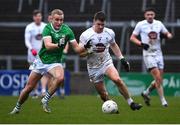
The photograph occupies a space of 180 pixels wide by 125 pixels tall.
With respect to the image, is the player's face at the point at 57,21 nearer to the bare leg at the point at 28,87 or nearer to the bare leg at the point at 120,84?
the bare leg at the point at 28,87

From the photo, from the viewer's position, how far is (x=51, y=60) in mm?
17031

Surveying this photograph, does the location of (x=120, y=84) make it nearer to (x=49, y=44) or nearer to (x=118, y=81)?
(x=118, y=81)

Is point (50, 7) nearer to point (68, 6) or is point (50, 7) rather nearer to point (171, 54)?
point (68, 6)

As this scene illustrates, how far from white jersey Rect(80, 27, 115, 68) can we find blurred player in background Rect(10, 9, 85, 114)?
0.28 metres

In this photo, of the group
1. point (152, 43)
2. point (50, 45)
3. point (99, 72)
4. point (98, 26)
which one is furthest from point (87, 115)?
point (152, 43)

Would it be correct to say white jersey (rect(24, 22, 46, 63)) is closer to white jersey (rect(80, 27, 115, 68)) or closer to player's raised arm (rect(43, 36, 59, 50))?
white jersey (rect(80, 27, 115, 68))

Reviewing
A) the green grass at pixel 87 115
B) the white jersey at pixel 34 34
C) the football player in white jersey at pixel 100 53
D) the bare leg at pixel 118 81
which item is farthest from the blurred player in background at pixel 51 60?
the white jersey at pixel 34 34

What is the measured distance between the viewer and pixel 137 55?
2997cm

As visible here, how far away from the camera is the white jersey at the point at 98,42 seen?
17.1m

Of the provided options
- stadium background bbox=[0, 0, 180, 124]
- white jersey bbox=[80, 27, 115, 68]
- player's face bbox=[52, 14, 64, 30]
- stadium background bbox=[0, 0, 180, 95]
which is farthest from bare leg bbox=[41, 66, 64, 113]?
stadium background bbox=[0, 0, 180, 95]

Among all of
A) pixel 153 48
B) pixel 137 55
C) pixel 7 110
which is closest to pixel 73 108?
pixel 7 110

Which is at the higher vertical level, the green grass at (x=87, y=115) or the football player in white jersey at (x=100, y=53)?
the football player in white jersey at (x=100, y=53)

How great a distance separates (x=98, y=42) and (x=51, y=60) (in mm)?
1085

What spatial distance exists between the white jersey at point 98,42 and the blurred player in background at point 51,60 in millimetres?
279
